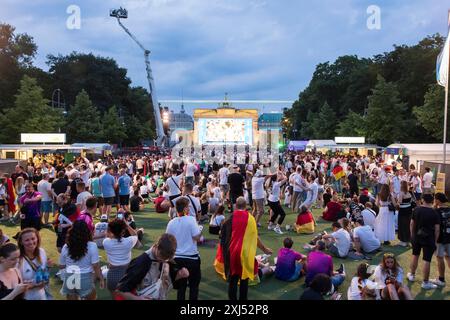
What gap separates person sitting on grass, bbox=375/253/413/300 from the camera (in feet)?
14.9

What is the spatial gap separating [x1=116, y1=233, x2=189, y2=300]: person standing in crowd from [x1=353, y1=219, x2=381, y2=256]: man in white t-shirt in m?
5.46

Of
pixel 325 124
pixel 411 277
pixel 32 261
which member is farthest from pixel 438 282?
pixel 325 124

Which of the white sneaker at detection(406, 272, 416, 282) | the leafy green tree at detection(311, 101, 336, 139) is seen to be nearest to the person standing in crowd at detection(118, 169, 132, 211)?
the white sneaker at detection(406, 272, 416, 282)

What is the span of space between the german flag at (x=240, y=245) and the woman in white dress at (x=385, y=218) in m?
4.96

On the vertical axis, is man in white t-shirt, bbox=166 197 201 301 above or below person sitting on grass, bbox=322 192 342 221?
above

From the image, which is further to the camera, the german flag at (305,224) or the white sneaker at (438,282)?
the german flag at (305,224)

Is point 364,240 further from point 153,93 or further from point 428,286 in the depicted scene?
point 153,93

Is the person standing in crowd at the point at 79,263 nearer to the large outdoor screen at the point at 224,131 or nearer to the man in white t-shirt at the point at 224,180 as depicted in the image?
the man in white t-shirt at the point at 224,180

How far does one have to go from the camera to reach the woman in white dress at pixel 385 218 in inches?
351

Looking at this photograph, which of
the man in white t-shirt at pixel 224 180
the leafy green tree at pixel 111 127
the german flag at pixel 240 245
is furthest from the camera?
the leafy green tree at pixel 111 127

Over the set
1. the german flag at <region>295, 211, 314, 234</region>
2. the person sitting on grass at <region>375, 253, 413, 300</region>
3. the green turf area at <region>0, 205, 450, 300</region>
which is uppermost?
the person sitting on grass at <region>375, 253, 413, 300</region>

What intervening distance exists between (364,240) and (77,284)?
19.9 ft

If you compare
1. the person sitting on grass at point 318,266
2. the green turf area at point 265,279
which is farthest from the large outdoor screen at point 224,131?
the person sitting on grass at point 318,266

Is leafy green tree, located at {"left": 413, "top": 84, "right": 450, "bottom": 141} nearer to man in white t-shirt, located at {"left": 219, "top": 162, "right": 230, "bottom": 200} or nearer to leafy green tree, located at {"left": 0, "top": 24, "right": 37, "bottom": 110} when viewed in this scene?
man in white t-shirt, located at {"left": 219, "top": 162, "right": 230, "bottom": 200}
